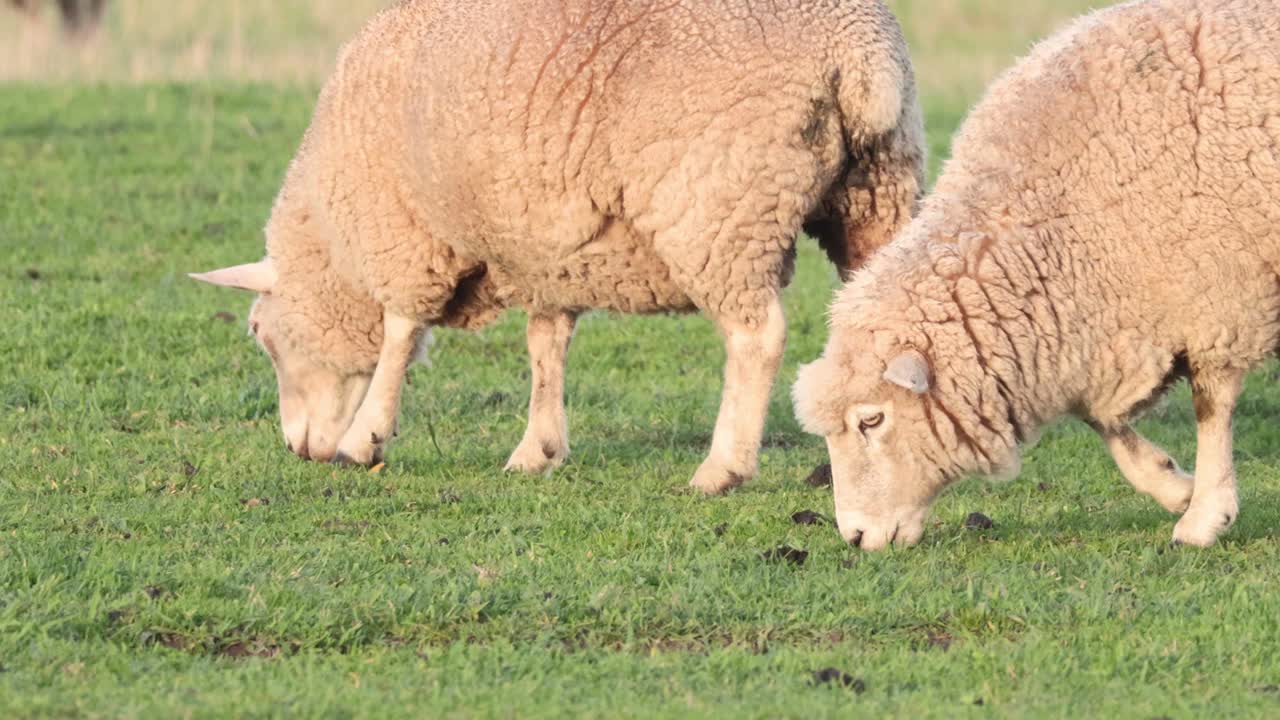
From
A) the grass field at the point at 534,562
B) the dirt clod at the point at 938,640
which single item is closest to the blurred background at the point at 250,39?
the grass field at the point at 534,562

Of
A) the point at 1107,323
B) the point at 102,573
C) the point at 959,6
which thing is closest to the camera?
the point at 102,573

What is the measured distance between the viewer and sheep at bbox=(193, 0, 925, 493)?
23.4 feet

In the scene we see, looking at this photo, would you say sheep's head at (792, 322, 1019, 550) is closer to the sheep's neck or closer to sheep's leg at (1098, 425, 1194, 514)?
the sheep's neck

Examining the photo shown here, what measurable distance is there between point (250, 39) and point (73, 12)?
16.5 ft

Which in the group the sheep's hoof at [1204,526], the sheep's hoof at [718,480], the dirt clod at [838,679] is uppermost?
the dirt clod at [838,679]

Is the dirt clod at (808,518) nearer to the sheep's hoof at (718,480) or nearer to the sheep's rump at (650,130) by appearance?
the sheep's hoof at (718,480)

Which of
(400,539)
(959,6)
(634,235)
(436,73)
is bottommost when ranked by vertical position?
(959,6)

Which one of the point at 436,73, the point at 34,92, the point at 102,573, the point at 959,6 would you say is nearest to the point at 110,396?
the point at 436,73

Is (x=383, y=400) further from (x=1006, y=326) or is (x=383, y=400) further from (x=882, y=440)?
(x=1006, y=326)

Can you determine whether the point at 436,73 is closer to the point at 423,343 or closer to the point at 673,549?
the point at 423,343

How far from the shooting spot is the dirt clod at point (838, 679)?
4.92 metres

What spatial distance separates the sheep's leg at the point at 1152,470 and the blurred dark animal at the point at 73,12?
1770cm

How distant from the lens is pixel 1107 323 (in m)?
6.24

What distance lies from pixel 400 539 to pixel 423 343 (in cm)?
217
